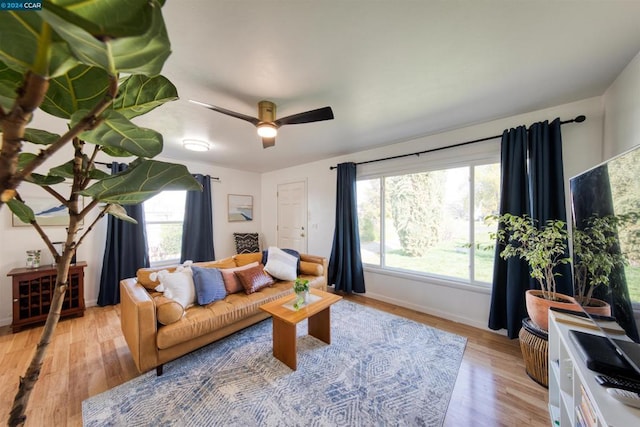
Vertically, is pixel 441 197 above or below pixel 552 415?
above

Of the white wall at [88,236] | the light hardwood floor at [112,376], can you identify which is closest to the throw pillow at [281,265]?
the light hardwood floor at [112,376]

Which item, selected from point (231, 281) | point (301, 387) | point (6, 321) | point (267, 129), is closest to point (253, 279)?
point (231, 281)

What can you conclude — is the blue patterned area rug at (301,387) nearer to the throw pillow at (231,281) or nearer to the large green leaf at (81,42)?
the throw pillow at (231,281)

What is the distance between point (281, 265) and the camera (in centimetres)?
298

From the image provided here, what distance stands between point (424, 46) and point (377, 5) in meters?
0.44

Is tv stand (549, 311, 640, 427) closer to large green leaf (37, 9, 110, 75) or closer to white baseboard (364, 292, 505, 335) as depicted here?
white baseboard (364, 292, 505, 335)

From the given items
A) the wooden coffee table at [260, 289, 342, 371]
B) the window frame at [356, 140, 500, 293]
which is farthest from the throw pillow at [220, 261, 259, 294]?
the window frame at [356, 140, 500, 293]

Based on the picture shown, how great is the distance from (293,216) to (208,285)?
7.98 ft

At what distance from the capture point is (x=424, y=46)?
4.53 feet

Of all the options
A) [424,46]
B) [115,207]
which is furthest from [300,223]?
[115,207]

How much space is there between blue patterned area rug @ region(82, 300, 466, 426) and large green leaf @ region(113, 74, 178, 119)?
5.95 ft

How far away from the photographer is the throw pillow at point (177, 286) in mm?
2088

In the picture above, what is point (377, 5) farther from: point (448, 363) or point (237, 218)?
point (237, 218)

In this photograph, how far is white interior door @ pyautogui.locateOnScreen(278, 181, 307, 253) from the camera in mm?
4359
